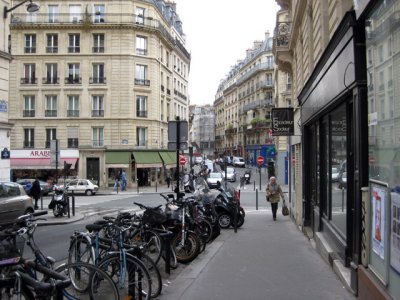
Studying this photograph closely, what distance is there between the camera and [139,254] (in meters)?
5.63

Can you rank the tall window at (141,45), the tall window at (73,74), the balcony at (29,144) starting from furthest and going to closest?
the tall window at (141,45), the tall window at (73,74), the balcony at (29,144)

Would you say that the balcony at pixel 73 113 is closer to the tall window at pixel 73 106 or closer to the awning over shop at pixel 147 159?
the tall window at pixel 73 106

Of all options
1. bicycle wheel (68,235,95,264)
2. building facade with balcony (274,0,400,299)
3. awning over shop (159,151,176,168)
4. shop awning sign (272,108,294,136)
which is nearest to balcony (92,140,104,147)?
awning over shop (159,151,176,168)

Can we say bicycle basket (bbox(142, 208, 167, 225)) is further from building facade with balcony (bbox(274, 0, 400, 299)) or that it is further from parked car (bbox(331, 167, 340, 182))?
parked car (bbox(331, 167, 340, 182))

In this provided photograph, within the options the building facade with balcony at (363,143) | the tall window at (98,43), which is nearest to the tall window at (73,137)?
the tall window at (98,43)

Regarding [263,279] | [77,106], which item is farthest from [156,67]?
[263,279]

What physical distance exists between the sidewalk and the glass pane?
2.78 ft

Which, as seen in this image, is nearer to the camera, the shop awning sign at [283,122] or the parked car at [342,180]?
the parked car at [342,180]

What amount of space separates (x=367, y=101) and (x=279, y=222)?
10409 mm

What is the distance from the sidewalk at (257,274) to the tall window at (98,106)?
1221 inches

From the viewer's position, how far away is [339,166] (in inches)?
291

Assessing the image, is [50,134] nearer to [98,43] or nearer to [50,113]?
[50,113]

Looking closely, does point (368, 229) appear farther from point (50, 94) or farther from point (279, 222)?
point (50, 94)

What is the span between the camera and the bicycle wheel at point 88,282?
4836 mm
